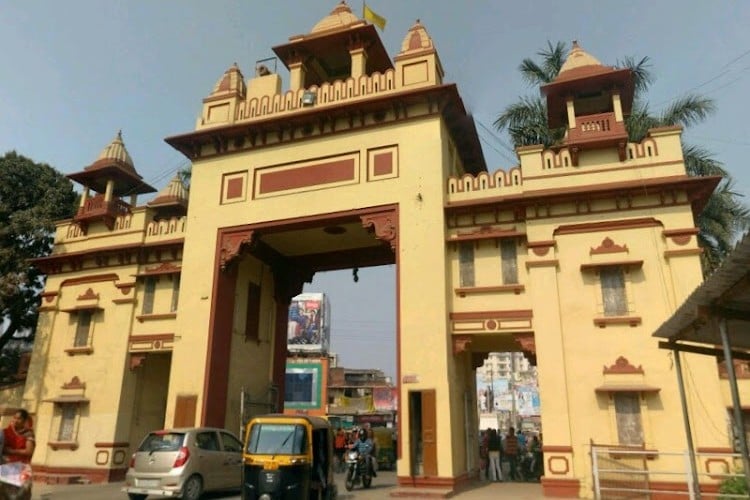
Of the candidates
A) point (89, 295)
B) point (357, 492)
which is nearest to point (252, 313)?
point (89, 295)

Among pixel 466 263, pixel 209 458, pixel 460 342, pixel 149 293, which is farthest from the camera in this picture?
pixel 149 293

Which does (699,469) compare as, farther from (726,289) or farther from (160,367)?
(160,367)

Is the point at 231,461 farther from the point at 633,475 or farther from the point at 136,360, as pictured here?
the point at 633,475

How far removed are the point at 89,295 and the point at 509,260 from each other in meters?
14.6

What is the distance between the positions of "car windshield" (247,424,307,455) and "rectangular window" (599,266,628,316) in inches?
325

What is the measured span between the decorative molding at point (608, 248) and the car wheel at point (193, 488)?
10902 mm

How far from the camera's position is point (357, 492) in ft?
47.5

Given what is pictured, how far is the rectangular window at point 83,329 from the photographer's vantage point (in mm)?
19109

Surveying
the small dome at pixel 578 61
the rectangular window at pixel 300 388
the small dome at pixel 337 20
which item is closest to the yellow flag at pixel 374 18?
the small dome at pixel 337 20

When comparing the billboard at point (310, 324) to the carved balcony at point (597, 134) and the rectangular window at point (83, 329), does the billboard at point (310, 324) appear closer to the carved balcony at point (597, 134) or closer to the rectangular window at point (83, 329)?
the rectangular window at point (83, 329)

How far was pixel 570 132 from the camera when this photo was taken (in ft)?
49.4

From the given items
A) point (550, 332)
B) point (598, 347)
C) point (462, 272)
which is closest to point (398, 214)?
point (462, 272)

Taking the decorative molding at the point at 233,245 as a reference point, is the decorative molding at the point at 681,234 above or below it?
below

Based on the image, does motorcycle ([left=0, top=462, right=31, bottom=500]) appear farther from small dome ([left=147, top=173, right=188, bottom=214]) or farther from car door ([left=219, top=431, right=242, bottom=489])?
small dome ([left=147, top=173, right=188, bottom=214])
